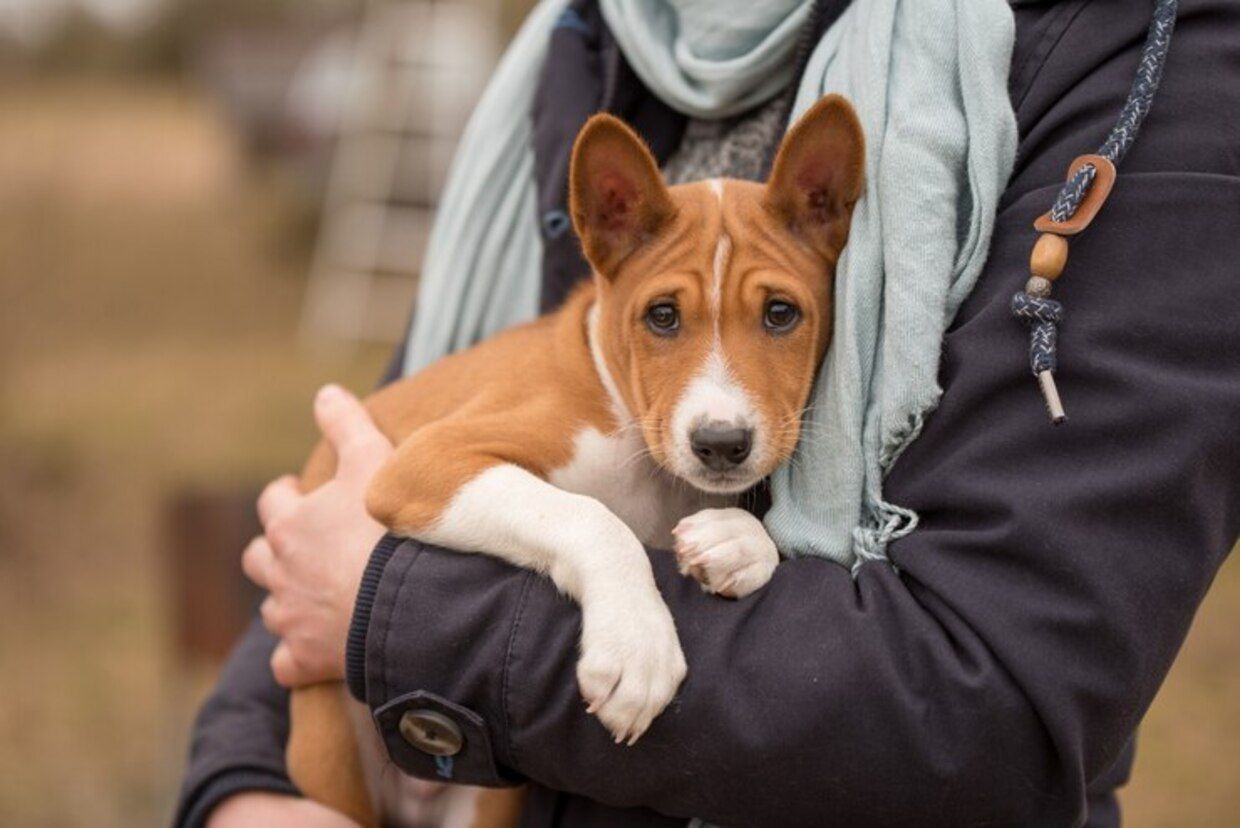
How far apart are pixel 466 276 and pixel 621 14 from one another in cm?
62

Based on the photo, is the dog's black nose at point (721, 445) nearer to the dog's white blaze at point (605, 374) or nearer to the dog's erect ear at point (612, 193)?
the dog's white blaze at point (605, 374)

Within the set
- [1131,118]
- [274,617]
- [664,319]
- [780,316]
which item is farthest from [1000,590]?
[274,617]

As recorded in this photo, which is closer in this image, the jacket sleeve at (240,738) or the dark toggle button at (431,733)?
the dark toggle button at (431,733)

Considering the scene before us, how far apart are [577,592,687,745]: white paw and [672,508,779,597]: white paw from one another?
10cm

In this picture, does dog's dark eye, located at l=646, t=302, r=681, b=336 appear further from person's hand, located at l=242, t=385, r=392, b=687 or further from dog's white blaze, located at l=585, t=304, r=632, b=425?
person's hand, located at l=242, t=385, r=392, b=687

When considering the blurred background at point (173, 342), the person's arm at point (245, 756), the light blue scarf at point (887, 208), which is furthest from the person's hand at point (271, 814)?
the blurred background at point (173, 342)

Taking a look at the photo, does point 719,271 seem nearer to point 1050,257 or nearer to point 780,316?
point 780,316

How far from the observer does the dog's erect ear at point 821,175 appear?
215cm

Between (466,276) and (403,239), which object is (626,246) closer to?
(466,276)

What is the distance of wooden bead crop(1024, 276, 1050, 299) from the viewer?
1833 millimetres

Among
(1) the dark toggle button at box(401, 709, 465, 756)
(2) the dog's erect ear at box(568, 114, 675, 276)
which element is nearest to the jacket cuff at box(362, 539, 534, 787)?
(1) the dark toggle button at box(401, 709, 465, 756)

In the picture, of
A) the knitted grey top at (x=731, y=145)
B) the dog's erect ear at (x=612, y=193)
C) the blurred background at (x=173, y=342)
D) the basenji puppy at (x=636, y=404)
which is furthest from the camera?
the blurred background at (x=173, y=342)

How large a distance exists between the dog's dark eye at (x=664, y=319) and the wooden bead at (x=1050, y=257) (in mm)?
705

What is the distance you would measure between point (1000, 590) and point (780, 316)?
0.71 m
